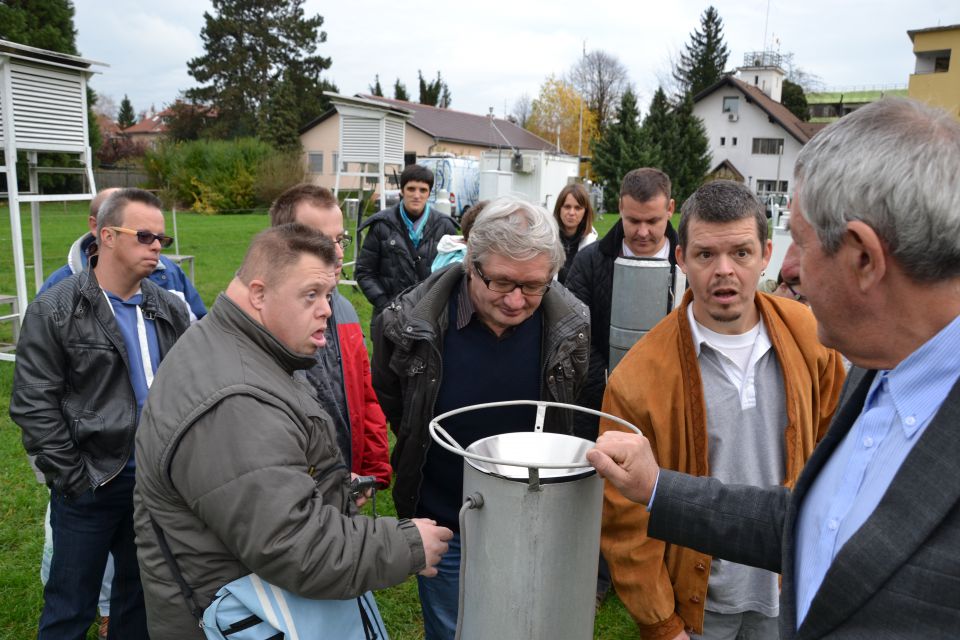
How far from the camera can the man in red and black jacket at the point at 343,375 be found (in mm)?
3027

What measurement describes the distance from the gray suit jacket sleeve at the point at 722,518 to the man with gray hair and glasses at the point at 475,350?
2.90ft

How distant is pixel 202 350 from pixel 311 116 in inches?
2172

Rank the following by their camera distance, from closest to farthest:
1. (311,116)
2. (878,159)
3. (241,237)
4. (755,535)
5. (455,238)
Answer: (878,159)
(755,535)
(455,238)
(241,237)
(311,116)

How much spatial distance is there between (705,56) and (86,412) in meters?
72.8

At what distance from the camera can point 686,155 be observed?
44.7 metres

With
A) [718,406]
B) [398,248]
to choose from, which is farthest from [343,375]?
[398,248]

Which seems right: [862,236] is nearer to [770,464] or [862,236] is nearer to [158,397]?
[770,464]

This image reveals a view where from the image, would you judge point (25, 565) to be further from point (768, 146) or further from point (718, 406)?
point (768, 146)

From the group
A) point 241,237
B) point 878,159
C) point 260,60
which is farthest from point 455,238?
point 260,60

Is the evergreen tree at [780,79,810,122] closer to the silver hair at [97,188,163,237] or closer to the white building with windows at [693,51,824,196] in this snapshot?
the white building with windows at [693,51,824,196]

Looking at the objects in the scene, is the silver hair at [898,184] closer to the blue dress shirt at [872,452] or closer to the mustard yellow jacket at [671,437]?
the blue dress shirt at [872,452]

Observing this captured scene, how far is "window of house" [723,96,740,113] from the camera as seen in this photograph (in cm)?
5334

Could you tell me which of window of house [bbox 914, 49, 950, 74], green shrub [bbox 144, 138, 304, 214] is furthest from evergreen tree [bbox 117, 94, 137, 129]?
window of house [bbox 914, 49, 950, 74]

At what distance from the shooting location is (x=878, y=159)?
114 cm
